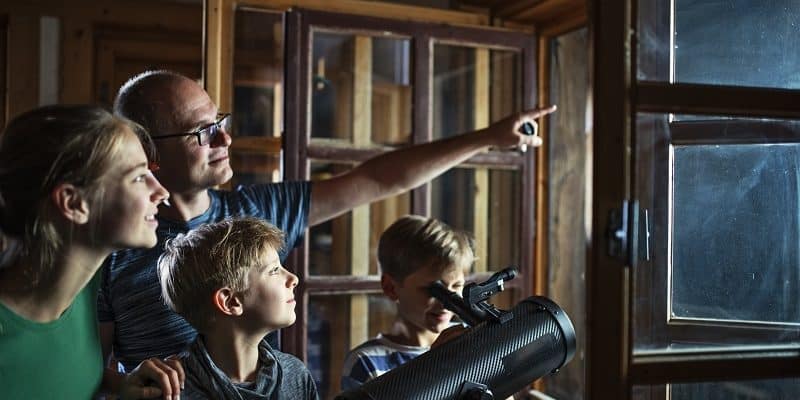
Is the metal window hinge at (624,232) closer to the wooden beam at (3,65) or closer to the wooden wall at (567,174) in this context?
the wooden wall at (567,174)

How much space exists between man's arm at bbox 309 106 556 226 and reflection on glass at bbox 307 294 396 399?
480 mm

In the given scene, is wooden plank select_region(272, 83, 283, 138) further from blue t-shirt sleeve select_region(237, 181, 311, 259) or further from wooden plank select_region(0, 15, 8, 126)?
blue t-shirt sleeve select_region(237, 181, 311, 259)

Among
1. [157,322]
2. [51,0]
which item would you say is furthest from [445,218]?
[51,0]

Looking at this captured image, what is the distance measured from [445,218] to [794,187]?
1.40 meters

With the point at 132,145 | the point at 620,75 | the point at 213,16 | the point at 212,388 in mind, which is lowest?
the point at 212,388

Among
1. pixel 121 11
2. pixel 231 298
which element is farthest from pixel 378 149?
pixel 121 11

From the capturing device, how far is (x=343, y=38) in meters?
2.59

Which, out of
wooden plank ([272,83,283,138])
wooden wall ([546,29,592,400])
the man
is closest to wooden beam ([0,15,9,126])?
wooden plank ([272,83,283,138])

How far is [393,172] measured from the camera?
1.76 m

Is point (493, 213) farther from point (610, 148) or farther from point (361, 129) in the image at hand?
point (610, 148)

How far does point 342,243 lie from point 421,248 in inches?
26.6

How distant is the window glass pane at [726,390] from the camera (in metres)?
1.24

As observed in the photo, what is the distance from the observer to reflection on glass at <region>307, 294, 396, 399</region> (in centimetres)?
219

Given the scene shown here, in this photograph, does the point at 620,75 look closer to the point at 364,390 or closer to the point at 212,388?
the point at 364,390
